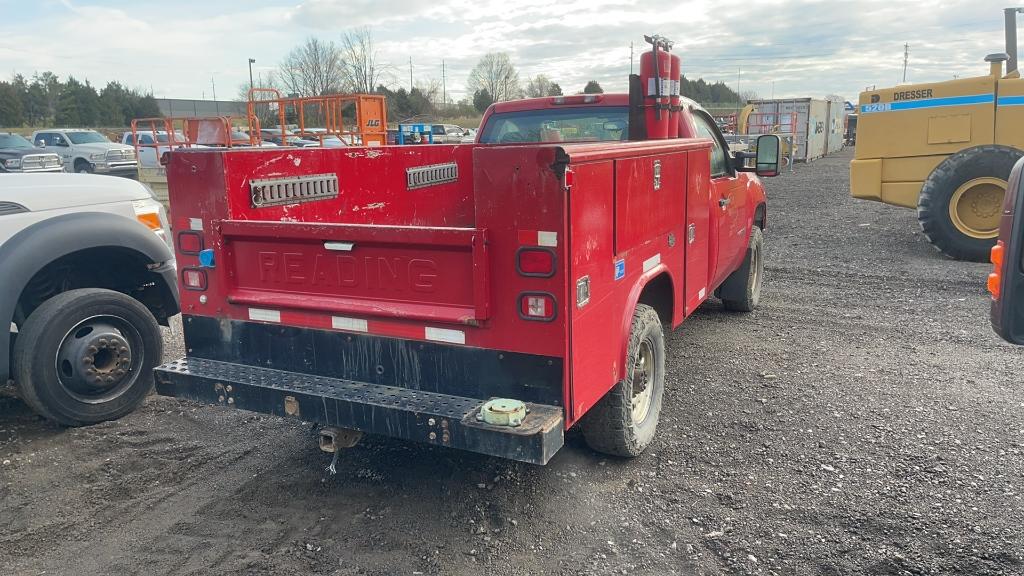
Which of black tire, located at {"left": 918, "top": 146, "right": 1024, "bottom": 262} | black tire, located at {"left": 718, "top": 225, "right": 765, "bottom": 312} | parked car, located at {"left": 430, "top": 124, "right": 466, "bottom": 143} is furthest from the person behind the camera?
parked car, located at {"left": 430, "top": 124, "right": 466, "bottom": 143}

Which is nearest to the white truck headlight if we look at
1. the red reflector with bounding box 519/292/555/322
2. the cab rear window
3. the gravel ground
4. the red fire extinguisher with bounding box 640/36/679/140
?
the gravel ground

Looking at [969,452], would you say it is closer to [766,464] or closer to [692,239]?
[766,464]

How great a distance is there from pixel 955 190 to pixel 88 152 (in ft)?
83.8

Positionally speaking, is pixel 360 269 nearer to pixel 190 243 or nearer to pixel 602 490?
pixel 190 243

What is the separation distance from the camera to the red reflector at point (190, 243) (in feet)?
12.2

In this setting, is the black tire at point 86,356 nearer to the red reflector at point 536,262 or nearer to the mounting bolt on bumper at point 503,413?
the mounting bolt on bumper at point 503,413

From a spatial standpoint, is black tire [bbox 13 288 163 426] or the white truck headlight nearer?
black tire [bbox 13 288 163 426]

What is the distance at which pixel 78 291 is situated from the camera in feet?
15.2

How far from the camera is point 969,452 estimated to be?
162 inches

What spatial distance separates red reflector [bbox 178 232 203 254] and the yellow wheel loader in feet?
28.9

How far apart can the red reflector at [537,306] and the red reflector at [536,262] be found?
0.28 feet

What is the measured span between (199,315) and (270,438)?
1006mm

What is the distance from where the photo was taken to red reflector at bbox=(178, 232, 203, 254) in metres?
3.71

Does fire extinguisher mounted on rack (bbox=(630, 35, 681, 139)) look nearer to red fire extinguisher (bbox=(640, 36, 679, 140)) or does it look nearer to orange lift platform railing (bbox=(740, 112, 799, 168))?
red fire extinguisher (bbox=(640, 36, 679, 140))
